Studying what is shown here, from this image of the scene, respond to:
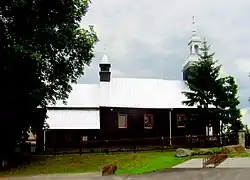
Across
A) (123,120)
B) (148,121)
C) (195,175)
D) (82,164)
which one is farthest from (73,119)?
(195,175)

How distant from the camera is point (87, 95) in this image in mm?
48438

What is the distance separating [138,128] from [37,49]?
20.5 metres

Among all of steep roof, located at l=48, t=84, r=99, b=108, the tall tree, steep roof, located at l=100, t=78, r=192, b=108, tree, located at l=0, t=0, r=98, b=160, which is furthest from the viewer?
steep roof, located at l=100, t=78, r=192, b=108

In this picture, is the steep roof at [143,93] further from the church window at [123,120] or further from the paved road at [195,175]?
the paved road at [195,175]

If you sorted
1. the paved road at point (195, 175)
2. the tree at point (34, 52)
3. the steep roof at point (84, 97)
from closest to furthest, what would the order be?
the paved road at point (195, 175)
the tree at point (34, 52)
the steep roof at point (84, 97)

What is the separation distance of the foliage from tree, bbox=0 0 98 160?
11721 millimetres

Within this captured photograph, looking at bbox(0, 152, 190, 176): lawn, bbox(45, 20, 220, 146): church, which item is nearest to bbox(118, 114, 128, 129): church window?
bbox(45, 20, 220, 146): church

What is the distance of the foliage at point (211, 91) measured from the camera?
40094 millimetres

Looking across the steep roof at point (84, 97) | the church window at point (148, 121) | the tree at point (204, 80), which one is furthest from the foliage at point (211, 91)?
the steep roof at point (84, 97)

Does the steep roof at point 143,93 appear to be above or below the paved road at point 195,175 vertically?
above

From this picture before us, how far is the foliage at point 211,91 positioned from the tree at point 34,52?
11.7m

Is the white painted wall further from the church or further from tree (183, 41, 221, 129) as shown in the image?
tree (183, 41, 221, 129)

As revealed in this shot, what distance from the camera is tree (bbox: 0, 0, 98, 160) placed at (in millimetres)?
28953

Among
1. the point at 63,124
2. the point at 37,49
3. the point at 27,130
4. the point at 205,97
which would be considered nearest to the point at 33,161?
the point at 27,130
